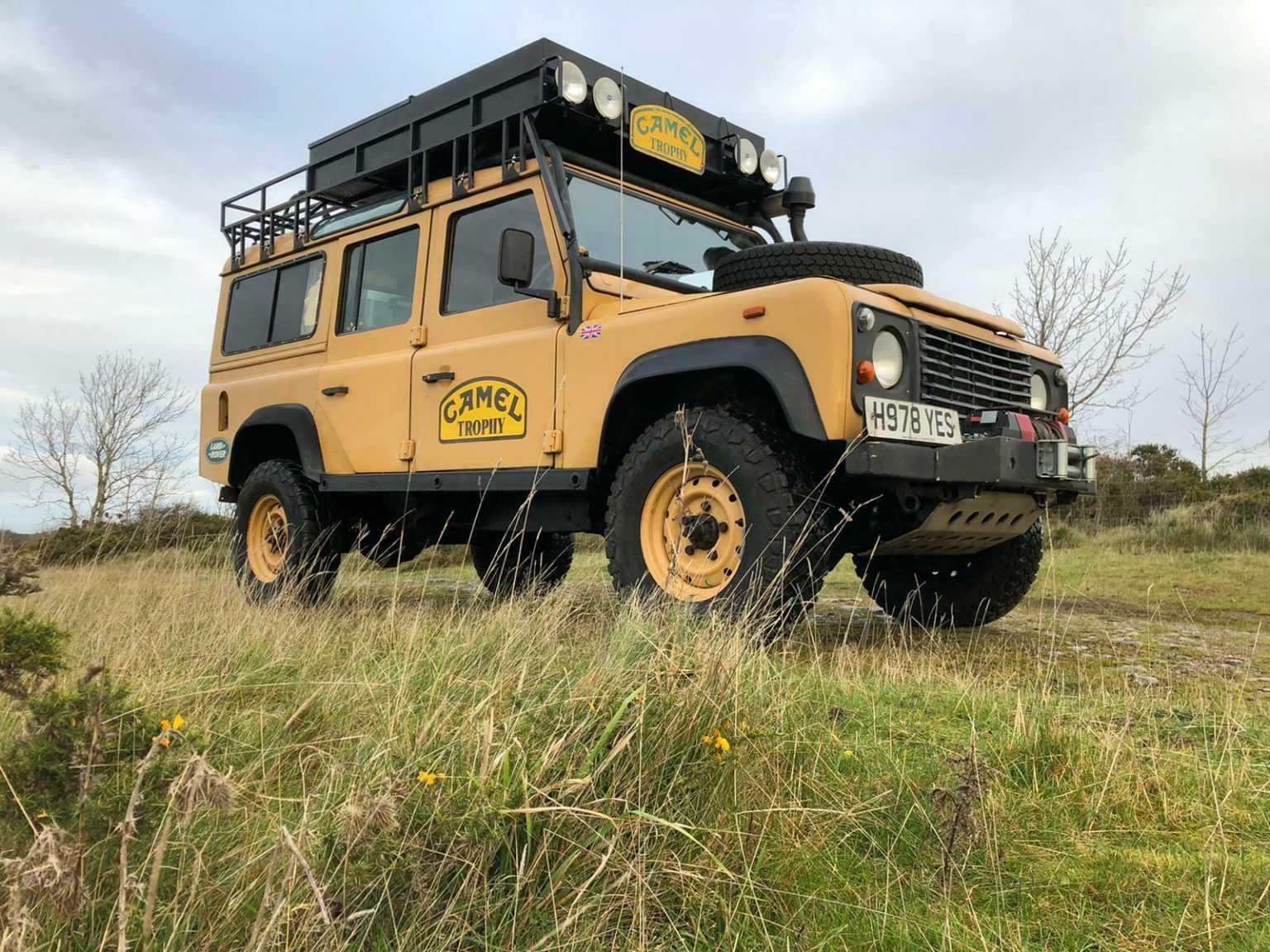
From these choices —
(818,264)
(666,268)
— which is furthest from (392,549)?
(818,264)

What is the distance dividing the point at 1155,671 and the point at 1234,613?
259 cm

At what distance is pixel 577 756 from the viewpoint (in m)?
1.87

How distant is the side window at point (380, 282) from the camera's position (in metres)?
5.77

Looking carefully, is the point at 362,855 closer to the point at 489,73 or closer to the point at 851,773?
the point at 851,773

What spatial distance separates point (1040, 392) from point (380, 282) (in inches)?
158

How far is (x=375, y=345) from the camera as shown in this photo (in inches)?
230

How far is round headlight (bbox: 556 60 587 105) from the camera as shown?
485 centimetres

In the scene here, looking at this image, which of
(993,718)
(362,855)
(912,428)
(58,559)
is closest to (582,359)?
(912,428)

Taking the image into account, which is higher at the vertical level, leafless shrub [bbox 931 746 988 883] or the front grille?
the front grille

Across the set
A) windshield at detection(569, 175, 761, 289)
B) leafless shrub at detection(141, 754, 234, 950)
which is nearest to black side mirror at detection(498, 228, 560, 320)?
windshield at detection(569, 175, 761, 289)

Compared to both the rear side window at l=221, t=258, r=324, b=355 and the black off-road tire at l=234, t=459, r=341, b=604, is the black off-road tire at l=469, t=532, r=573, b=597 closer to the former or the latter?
the black off-road tire at l=234, t=459, r=341, b=604

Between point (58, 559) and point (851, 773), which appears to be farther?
point (58, 559)

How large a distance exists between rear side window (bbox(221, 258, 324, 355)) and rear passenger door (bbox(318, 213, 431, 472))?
1.24 ft

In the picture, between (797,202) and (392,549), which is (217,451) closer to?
(392,549)
